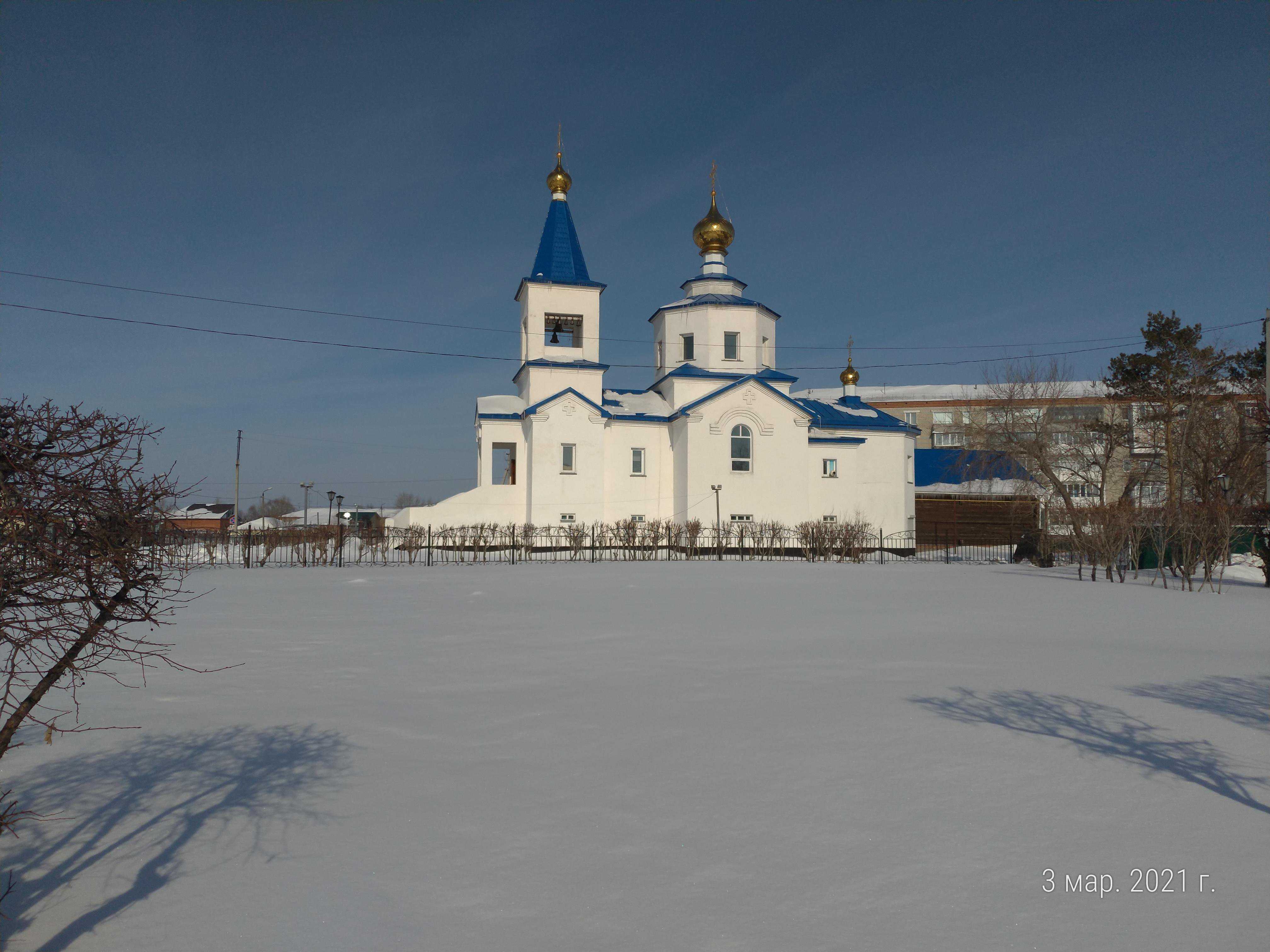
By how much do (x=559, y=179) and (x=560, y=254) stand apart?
3.10 m

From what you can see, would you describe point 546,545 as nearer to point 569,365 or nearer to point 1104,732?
point 569,365

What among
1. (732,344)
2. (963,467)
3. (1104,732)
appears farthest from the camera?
(963,467)

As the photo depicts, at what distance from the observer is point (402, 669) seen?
25.5 ft

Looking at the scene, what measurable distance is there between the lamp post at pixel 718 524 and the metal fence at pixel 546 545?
8cm

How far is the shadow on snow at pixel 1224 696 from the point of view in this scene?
5910 millimetres

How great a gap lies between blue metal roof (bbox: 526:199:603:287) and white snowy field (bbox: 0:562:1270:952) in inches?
954

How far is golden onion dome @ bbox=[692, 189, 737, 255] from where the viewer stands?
33.7 meters

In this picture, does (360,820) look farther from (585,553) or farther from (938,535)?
(938,535)

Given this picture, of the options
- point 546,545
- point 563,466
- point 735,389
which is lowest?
point 546,545

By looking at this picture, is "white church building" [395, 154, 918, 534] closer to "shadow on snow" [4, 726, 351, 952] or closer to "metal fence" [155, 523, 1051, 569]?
"metal fence" [155, 523, 1051, 569]

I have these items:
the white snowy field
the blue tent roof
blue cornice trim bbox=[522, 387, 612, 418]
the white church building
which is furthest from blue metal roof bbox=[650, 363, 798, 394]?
the white snowy field

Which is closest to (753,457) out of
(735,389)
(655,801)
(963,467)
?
(735,389)

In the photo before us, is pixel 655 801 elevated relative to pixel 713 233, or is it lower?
lower

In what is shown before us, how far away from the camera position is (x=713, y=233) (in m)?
33.9
